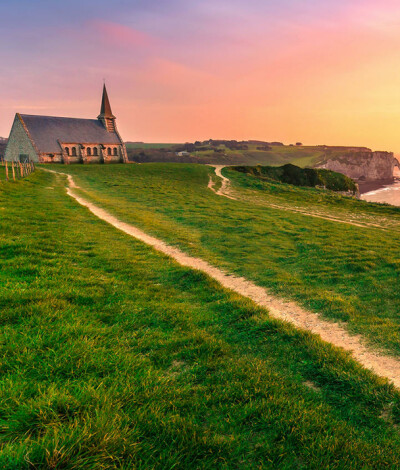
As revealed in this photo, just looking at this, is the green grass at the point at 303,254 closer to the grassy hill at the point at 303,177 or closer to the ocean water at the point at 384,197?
the grassy hill at the point at 303,177

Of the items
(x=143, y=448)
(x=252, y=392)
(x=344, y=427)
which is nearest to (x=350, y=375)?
(x=344, y=427)

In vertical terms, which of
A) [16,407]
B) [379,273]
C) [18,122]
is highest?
[18,122]

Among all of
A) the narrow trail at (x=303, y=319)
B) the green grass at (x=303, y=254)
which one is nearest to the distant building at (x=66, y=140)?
the green grass at (x=303, y=254)

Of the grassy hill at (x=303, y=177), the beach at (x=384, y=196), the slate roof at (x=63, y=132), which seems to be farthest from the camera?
the beach at (x=384, y=196)

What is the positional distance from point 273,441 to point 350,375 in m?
2.01

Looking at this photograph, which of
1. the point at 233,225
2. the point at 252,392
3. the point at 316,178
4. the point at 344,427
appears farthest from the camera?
the point at 316,178

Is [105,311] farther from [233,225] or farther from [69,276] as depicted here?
[233,225]

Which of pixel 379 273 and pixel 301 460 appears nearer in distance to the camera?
pixel 301 460

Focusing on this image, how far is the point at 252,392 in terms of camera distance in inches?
161

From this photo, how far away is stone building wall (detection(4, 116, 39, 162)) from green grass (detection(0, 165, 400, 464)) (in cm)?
7770

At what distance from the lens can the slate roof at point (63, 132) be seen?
7544 cm

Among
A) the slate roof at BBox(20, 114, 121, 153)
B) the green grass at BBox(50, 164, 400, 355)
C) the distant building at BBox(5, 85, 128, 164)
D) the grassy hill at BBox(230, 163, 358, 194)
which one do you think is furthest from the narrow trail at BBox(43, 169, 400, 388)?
the slate roof at BBox(20, 114, 121, 153)

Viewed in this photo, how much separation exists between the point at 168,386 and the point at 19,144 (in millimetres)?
88236

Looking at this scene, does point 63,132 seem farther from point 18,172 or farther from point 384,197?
point 384,197
